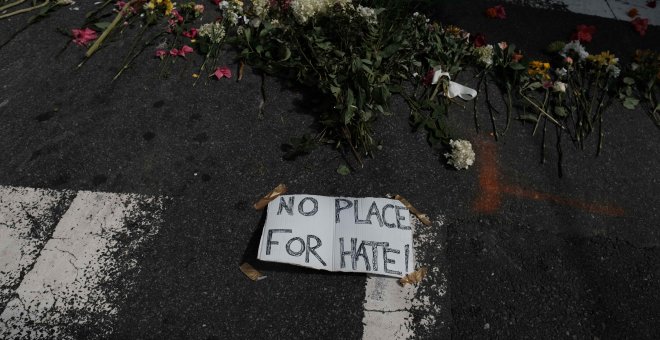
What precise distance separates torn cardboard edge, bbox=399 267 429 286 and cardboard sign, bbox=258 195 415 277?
0.08ft

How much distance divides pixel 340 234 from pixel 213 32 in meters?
2.00

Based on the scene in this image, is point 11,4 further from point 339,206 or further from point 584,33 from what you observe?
point 584,33

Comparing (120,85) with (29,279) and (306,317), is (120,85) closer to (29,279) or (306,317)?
(29,279)

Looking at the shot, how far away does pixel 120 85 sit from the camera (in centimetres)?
313

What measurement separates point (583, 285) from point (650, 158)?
1.25 m

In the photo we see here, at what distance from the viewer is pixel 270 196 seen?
98.6 inches

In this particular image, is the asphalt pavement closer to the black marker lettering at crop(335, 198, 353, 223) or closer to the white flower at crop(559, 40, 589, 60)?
the black marker lettering at crop(335, 198, 353, 223)

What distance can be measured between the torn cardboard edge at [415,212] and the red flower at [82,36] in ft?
8.79

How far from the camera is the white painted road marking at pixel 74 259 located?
79.4 inches

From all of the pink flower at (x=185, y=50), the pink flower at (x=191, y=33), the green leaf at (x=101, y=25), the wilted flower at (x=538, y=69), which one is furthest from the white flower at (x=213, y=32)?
the wilted flower at (x=538, y=69)

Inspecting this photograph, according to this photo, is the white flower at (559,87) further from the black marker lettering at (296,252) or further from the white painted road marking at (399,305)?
the black marker lettering at (296,252)

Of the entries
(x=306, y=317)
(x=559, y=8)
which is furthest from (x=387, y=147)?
(x=559, y=8)

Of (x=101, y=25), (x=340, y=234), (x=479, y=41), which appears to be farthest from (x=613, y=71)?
(x=101, y=25)

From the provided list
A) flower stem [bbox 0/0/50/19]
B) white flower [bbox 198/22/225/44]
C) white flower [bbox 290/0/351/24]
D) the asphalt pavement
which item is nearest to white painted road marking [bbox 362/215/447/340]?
the asphalt pavement
